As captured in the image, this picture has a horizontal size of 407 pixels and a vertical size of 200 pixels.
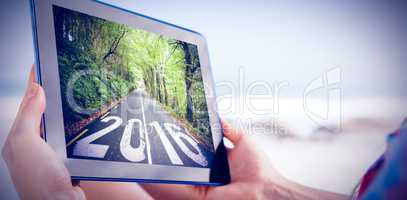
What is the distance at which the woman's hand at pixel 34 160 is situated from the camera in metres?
0.57

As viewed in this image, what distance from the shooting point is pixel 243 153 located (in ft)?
3.03

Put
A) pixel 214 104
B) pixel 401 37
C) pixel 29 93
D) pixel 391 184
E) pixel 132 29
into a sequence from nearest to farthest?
pixel 391 184
pixel 29 93
pixel 132 29
pixel 214 104
pixel 401 37

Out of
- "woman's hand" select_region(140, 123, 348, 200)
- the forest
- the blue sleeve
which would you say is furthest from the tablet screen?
the blue sleeve

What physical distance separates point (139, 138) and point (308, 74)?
57 centimetres

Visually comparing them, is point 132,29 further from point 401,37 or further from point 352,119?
point 401,37

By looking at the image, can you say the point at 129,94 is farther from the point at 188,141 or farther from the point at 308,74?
the point at 308,74

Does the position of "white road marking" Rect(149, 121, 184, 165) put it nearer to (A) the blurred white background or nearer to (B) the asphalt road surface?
(B) the asphalt road surface

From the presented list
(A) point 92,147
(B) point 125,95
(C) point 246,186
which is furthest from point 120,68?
(C) point 246,186

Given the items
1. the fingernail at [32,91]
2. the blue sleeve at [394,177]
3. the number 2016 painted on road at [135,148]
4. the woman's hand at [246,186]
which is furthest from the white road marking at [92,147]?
the blue sleeve at [394,177]

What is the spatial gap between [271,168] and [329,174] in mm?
165

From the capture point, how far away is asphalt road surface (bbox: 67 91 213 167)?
23.6 inches

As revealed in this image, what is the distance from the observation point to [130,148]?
2.14 feet

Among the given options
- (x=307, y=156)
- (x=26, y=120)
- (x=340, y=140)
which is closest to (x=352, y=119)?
(x=340, y=140)

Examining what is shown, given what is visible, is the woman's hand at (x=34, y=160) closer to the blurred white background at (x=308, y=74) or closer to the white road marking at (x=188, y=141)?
the white road marking at (x=188, y=141)
